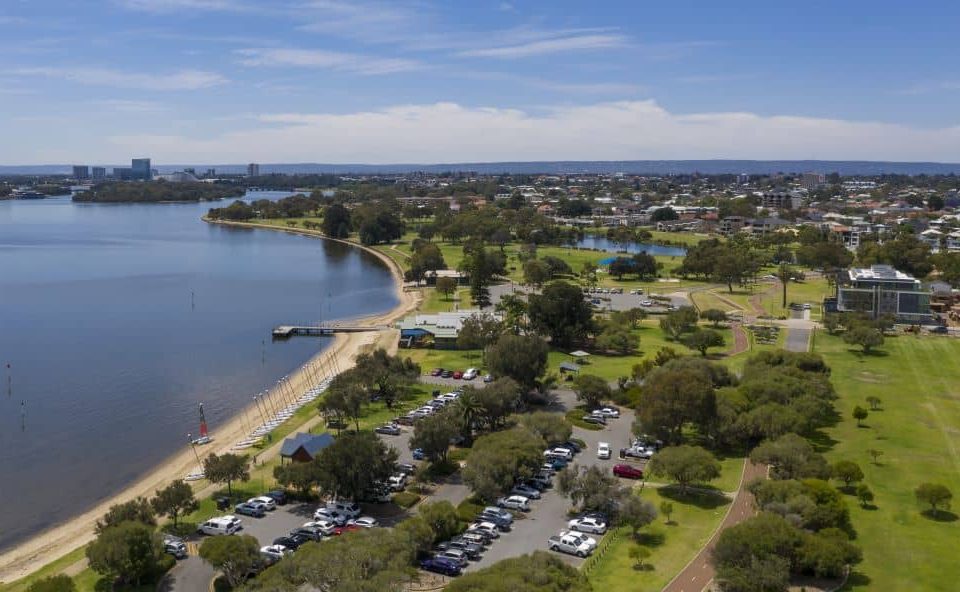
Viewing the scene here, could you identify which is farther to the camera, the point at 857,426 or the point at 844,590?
the point at 857,426

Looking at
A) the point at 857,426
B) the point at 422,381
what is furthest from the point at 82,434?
the point at 857,426

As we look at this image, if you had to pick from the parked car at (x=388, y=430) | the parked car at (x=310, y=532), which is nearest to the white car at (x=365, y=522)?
the parked car at (x=310, y=532)

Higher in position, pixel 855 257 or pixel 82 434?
pixel 855 257

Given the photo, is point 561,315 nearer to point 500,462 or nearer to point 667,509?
point 500,462

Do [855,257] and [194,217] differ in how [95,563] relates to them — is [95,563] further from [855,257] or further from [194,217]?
[194,217]

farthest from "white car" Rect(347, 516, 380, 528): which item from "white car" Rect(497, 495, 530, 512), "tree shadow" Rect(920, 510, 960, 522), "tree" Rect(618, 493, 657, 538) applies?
"tree shadow" Rect(920, 510, 960, 522)

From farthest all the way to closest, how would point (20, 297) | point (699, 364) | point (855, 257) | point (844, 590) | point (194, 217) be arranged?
point (194, 217), point (855, 257), point (20, 297), point (699, 364), point (844, 590)
